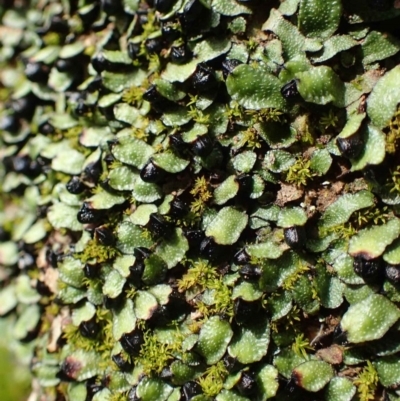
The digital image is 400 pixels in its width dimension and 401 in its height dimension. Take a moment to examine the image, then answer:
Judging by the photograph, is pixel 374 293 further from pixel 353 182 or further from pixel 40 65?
pixel 40 65

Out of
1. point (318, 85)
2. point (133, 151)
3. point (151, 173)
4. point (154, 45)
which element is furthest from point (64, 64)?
point (318, 85)

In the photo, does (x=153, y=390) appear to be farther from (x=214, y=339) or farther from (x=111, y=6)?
(x=111, y=6)

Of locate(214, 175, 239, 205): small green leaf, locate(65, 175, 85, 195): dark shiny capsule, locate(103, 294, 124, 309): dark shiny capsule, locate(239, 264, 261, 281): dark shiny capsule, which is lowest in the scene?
locate(103, 294, 124, 309): dark shiny capsule

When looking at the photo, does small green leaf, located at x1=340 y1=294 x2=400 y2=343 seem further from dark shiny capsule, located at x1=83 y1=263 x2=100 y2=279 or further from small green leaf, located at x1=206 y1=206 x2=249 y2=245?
dark shiny capsule, located at x1=83 y1=263 x2=100 y2=279

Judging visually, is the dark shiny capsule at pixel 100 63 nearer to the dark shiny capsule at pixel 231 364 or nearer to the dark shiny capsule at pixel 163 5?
the dark shiny capsule at pixel 163 5

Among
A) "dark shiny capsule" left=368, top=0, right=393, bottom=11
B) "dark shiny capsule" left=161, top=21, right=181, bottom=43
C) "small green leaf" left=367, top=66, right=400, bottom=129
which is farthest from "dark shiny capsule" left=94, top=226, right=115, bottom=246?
"dark shiny capsule" left=368, top=0, right=393, bottom=11

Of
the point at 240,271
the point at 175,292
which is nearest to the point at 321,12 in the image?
the point at 240,271
